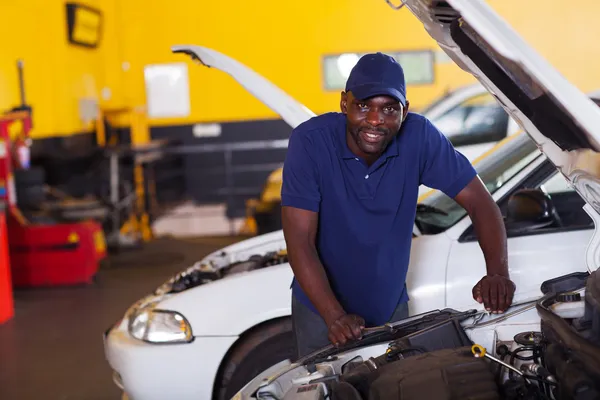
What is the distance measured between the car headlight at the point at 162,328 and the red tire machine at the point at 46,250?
4.62 meters

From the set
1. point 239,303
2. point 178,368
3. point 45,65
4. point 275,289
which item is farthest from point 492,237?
point 45,65

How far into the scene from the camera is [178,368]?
3.54m

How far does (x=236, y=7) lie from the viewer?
14.0 m

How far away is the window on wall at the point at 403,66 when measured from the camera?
45.2 ft

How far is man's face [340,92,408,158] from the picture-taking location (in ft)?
8.39

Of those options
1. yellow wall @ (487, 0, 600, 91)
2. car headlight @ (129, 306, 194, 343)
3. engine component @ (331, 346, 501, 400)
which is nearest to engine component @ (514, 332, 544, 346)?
engine component @ (331, 346, 501, 400)

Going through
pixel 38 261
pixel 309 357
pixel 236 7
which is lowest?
pixel 38 261

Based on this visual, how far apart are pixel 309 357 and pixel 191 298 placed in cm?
119

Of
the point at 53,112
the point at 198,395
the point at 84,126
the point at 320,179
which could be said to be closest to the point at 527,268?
the point at 320,179

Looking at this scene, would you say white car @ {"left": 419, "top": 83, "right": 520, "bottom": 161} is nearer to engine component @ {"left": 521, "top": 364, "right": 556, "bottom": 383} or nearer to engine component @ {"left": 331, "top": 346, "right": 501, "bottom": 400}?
engine component @ {"left": 521, "top": 364, "right": 556, "bottom": 383}

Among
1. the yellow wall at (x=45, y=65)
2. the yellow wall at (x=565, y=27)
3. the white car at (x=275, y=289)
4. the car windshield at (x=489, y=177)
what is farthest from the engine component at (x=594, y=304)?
the yellow wall at (x=565, y=27)

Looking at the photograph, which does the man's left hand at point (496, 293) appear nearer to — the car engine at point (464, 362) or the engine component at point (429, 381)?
the car engine at point (464, 362)

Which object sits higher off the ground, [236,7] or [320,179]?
[236,7]

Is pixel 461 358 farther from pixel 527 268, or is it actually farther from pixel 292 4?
pixel 292 4
